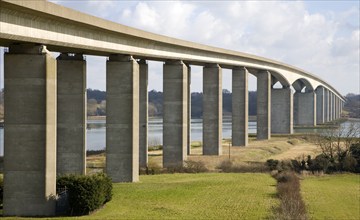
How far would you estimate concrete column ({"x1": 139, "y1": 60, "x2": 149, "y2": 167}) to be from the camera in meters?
57.9

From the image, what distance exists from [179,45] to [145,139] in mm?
9145

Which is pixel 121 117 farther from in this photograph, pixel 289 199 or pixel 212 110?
pixel 212 110

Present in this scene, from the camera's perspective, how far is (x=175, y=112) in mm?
58281

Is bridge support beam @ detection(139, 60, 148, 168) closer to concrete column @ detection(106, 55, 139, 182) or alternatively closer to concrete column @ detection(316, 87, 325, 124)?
concrete column @ detection(106, 55, 139, 182)

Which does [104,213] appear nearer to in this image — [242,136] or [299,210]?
[299,210]

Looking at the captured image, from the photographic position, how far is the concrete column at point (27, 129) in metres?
31.3

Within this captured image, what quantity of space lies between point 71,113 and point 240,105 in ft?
127

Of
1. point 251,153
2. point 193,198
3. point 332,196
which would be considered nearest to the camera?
point 193,198

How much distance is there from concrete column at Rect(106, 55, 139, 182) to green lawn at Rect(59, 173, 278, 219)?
6.11 ft

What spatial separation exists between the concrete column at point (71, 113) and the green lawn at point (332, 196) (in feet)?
51.3

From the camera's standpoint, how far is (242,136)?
79.9 metres

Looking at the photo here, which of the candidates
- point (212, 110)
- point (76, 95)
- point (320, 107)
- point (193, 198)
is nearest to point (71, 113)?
point (76, 95)

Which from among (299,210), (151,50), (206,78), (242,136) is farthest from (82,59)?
(242,136)

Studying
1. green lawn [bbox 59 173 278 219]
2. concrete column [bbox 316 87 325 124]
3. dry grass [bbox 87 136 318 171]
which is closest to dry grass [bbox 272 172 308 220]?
green lawn [bbox 59 173 278 219]
